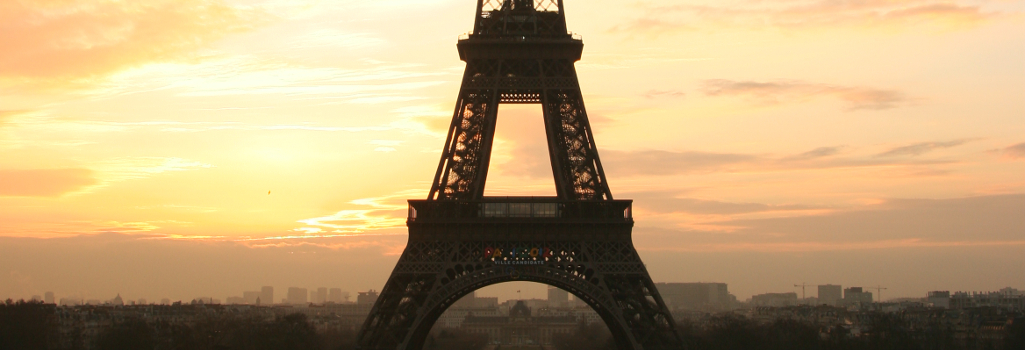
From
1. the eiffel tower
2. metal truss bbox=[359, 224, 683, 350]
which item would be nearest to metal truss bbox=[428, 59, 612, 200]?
the eiffel tower

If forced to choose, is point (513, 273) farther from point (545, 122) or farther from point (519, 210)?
point (545, 122)

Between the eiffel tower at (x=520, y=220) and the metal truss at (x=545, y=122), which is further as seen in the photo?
the metal truss at (x=545, y=122)

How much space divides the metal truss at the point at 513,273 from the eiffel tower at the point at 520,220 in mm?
54

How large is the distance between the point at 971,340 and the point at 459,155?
6916 centimetres

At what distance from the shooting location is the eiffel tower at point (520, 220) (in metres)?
56.1

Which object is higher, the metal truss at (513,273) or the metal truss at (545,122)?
the metal truss at (545,122)

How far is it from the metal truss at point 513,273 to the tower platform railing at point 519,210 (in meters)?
0.48

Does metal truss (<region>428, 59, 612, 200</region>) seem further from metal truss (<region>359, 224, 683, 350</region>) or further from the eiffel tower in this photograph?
metal truss (<region>359, 224, 683, 350</region>)

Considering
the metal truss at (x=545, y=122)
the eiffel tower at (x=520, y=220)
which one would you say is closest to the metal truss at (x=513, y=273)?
the eiffel tower at (x=520, y=220)

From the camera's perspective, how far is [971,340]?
10988 cm

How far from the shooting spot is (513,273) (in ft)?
186

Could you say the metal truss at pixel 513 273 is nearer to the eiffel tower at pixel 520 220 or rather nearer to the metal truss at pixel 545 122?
the eiffel tower at pixel 520 220

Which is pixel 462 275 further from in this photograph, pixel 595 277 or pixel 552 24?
pixel 552 24


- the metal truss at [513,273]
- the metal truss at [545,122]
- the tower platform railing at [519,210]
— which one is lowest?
the metal truss at [513,273]
